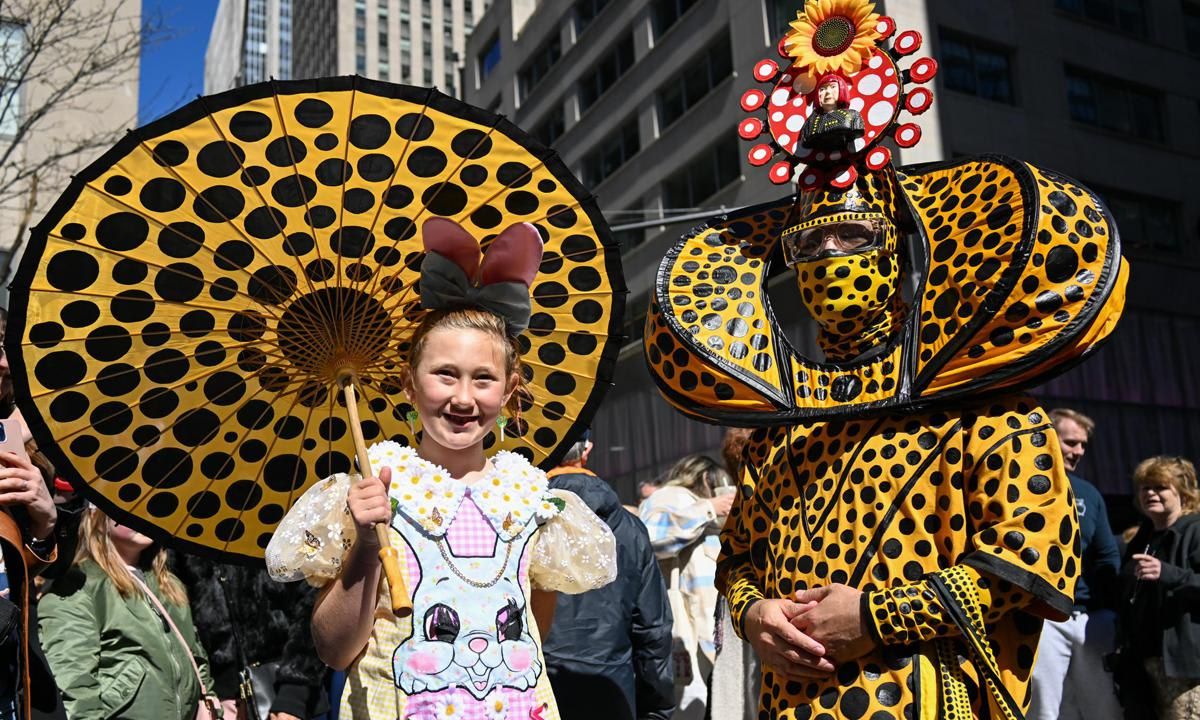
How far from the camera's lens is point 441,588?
9.62 feet

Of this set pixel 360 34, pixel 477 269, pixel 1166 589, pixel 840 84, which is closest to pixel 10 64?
pixel 477 269

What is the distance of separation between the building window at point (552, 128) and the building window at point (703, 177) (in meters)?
7.37

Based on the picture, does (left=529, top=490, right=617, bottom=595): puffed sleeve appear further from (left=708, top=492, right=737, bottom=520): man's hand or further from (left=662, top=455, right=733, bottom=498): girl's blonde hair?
(left=662, top=455, right=733, bottom=498): girl's blonde hair

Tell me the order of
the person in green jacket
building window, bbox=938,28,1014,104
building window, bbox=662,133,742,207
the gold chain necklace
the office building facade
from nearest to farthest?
1. the gold chain necklace
2. the person in green jacket
3. building window, bbox=938,28,1014,104
4. the office building facade
5. building window, bbox=662,133,742,207

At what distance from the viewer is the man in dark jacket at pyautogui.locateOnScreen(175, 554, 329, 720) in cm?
538

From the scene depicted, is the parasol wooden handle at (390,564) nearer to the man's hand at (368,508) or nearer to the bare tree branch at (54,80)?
the man's hand at (368,508)

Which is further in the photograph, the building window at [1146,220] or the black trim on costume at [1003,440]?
the building window at [1146,220]

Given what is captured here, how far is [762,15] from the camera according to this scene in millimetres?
22625

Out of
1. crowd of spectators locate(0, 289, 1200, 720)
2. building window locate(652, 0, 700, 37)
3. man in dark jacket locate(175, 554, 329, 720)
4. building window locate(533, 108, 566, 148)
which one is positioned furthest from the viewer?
building window locate(533, 108, 566, 148)

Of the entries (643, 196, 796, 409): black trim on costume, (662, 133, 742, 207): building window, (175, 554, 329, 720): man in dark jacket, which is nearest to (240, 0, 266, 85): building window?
(662, 133, 742, 207): building window

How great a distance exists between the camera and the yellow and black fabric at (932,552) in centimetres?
303

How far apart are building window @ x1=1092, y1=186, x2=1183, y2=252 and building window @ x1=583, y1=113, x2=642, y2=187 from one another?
36.6 ft

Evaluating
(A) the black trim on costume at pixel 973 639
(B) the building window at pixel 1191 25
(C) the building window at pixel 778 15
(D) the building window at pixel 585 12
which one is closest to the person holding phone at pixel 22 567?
(A) the black trim on costume at pixel 973 639

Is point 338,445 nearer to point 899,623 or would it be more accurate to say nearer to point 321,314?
point 321,314
